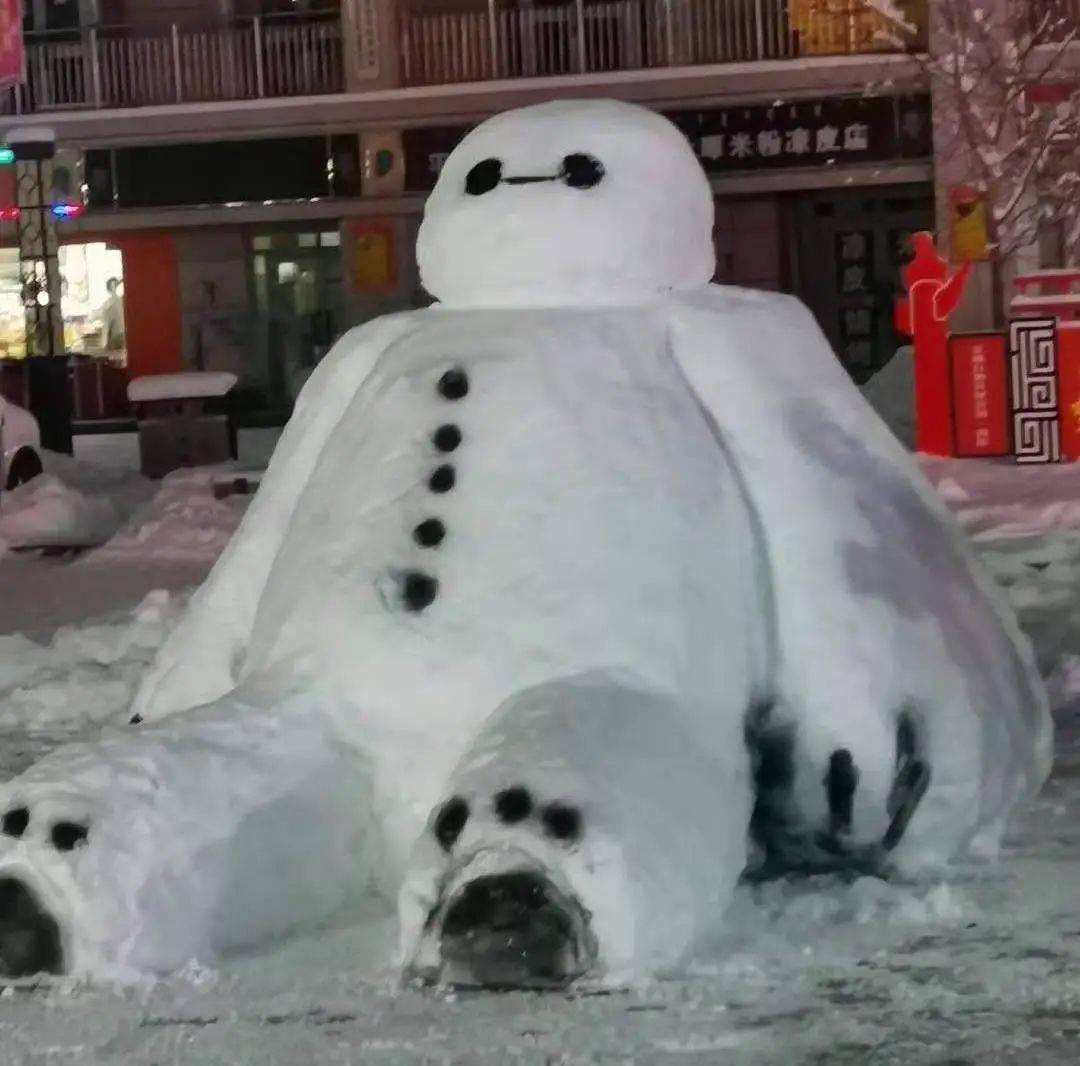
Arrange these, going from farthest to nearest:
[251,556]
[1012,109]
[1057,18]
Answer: [1057,18] → [1012,109] → [251,556]

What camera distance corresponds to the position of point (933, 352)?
12953 mm

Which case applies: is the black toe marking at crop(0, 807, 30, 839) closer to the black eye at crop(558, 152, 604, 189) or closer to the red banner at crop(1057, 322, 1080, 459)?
the black eye at crop(558, 152, 604, 189)

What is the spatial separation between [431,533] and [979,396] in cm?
996

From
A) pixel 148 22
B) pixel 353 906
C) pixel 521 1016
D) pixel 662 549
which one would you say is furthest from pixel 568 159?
pixel 148 22

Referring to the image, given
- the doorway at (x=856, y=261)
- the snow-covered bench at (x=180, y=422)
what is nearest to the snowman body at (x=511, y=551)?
the snow-covered bench at (x=180, y=422)

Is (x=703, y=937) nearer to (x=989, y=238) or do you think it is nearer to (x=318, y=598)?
(x=318, y=598)

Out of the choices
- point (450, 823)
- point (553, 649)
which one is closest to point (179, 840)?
point (450, 823)

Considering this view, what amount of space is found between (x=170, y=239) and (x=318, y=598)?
1836 cm

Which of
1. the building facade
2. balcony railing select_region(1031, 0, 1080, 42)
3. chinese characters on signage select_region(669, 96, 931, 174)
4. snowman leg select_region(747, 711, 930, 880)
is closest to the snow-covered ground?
snowman leg select_region(747, 711, 930, 880)

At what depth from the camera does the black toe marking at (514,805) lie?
283 centimetres

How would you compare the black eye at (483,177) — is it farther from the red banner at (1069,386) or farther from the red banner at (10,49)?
the red banner at (10,49)

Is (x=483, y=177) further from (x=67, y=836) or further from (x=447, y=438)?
(x=67, y=836)

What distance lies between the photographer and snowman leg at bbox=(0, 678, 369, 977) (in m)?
2.89

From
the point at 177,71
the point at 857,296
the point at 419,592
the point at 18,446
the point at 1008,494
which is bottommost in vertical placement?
the point at 1008,494
